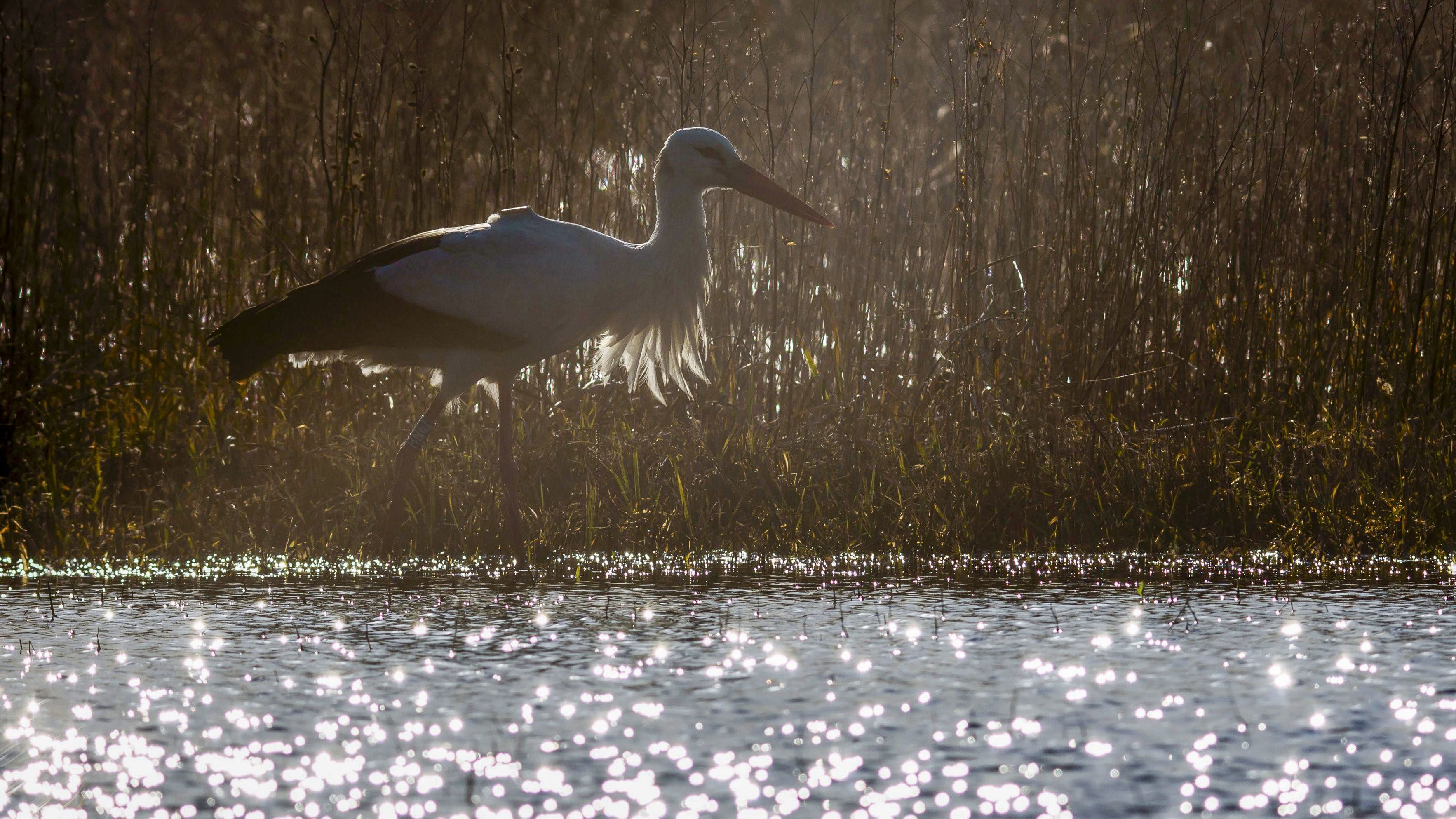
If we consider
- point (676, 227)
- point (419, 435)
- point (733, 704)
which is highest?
point (676, 227)

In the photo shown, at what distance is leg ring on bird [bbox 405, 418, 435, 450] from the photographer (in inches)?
199

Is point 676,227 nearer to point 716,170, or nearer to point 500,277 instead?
point 716,170

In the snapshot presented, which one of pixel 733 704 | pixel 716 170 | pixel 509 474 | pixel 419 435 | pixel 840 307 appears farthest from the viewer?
pixel 840 307

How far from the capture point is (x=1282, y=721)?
8.07ft

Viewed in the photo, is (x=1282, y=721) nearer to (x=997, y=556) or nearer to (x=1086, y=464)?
(x=997, y=556)

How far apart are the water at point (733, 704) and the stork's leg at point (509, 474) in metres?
0.95

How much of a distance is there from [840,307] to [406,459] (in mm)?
1785

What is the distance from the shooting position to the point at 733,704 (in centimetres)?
261

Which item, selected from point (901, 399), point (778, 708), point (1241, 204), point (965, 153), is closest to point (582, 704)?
point (778, 708)

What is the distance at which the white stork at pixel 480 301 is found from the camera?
5.00 metres

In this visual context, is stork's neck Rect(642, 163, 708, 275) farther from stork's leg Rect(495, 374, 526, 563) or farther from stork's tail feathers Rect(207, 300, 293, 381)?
stork's tail feathers Rect(207, 300, 293, 381)

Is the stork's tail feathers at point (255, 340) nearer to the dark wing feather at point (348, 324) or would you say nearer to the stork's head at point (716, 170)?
the dark wing feather at point (348, 324)

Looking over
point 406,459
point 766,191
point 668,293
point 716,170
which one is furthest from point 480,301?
point 766,191

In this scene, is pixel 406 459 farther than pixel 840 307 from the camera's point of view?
No
